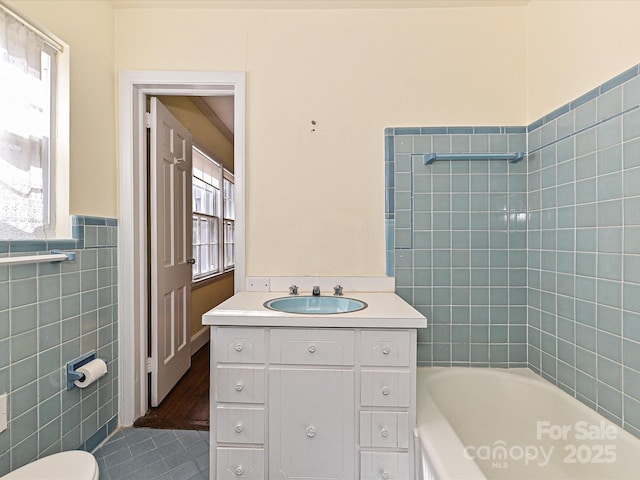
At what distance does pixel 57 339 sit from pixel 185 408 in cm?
93

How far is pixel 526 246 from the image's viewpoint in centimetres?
176

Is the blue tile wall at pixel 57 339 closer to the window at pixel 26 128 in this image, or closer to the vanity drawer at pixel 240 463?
the window at pixel 26 128

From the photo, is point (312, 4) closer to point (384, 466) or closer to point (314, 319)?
point (314, 319)

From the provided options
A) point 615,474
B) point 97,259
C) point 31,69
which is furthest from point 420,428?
point 31,69

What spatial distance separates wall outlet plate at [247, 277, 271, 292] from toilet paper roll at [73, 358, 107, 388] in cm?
81

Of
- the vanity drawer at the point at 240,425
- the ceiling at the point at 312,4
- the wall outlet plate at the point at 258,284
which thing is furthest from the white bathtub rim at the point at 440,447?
the ceiling at the point at 312,4

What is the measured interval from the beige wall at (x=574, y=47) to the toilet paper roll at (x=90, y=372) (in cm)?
258

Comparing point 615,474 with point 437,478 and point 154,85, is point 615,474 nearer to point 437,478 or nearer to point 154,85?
point 437,478

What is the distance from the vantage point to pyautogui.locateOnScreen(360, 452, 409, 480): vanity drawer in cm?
127

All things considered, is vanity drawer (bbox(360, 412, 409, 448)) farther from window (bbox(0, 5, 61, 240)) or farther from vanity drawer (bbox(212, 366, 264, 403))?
window (bbox(0, 5, 61, 240))

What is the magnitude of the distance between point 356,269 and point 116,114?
167 cm

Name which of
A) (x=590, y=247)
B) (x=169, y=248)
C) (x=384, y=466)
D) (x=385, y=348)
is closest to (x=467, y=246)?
(x=590, y=247)

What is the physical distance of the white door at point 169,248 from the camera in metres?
1.98

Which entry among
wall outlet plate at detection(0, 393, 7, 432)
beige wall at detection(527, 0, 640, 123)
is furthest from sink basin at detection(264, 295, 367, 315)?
beige wall at detection(527, 0, 640, 123)
